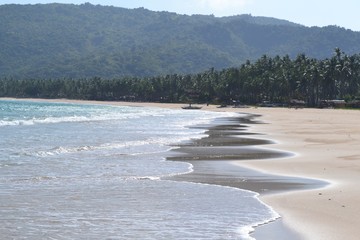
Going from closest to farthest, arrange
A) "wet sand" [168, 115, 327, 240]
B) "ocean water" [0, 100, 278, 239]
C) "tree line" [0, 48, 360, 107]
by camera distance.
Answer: "ocean water" [0, 100, 278, 239] → "wet sand" [168, 115, 327, 240] → "tree line" [0, 48, 360, 107]

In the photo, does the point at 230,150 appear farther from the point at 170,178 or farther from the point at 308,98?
the point at 308,98

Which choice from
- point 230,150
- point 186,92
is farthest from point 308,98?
point 230,150

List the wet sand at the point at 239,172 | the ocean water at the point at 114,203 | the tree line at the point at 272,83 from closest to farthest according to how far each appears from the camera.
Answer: the ocean water at the point at 114,203 → the wet sand at the point at 239,172 → the tree line at the point at 272,83

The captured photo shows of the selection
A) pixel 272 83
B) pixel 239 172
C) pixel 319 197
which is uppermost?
pixel 272 83

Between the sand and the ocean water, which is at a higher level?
the sand

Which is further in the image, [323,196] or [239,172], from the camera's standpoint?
[239,172]

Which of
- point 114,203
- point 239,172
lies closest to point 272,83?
point 239,172

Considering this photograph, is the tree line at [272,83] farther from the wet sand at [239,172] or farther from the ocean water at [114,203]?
the ocean water at [114,203]

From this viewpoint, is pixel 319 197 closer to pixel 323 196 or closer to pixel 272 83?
pixel 323 196

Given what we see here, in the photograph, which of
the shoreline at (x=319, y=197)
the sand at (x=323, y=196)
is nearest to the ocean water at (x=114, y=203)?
the shoreline at (x=319, y=197)

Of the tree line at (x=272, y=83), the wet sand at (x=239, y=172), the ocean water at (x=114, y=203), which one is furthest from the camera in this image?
the tree line at (x=272, y=83)

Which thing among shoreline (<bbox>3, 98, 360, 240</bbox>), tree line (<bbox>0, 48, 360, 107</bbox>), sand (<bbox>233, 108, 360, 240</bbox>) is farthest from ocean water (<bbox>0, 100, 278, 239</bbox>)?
tree line (<bbox>0, 48, 360, 107</bbox>)

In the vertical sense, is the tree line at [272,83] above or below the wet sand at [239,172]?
above

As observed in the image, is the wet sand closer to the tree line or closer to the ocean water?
the ocean water
